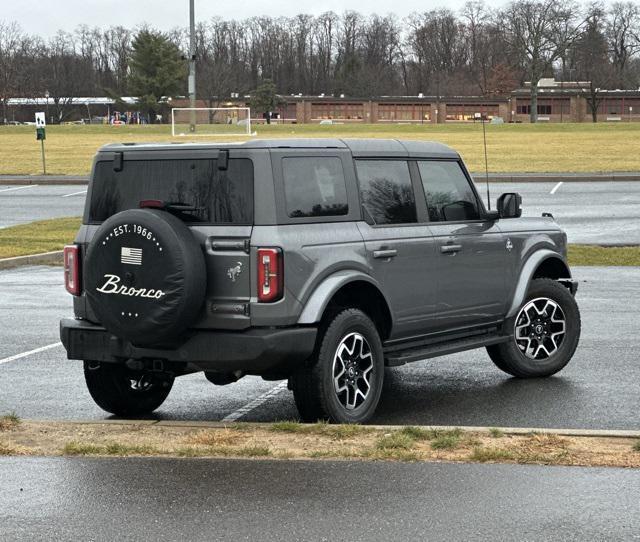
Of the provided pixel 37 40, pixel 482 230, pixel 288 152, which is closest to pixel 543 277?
pixel 482 230

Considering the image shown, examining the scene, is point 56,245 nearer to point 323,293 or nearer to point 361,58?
point 323,293

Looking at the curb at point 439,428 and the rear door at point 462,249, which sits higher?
the rear door at point 462,249

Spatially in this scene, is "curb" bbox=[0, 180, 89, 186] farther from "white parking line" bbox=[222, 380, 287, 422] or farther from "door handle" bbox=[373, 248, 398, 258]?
"door handle" bbox=[373, 248, 398, 258]

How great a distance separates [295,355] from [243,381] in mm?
2649

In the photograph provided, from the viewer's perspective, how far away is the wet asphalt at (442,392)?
27.1 ft

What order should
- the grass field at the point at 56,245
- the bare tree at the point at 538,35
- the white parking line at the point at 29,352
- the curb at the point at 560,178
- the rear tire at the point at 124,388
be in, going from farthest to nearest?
1. the bare tree at the point at 538,35
2. the curb at the point at 560,178
3. the grass field at the point at 56,245
4. the white parking line at the point at 29,352
5. the rear tire at the point at 124,388

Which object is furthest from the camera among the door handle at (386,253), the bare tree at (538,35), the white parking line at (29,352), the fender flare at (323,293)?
the bare tree at (538,35)

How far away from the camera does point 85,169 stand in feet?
156

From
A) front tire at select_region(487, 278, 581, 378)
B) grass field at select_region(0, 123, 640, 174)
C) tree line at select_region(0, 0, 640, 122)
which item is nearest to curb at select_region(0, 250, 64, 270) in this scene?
front tire at select_region(487, 278, 581, 378)

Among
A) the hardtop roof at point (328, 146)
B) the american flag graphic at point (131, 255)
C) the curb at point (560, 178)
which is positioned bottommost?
the curb at point (560, 178)

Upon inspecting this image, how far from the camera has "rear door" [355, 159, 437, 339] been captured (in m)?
8.05

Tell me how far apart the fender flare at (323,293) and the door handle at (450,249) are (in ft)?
3.49

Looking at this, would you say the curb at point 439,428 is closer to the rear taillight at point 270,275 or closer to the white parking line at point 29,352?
the rear taillight at point 270,275

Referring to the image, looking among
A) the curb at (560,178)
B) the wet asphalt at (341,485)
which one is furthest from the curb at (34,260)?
the curb at (560,178)
